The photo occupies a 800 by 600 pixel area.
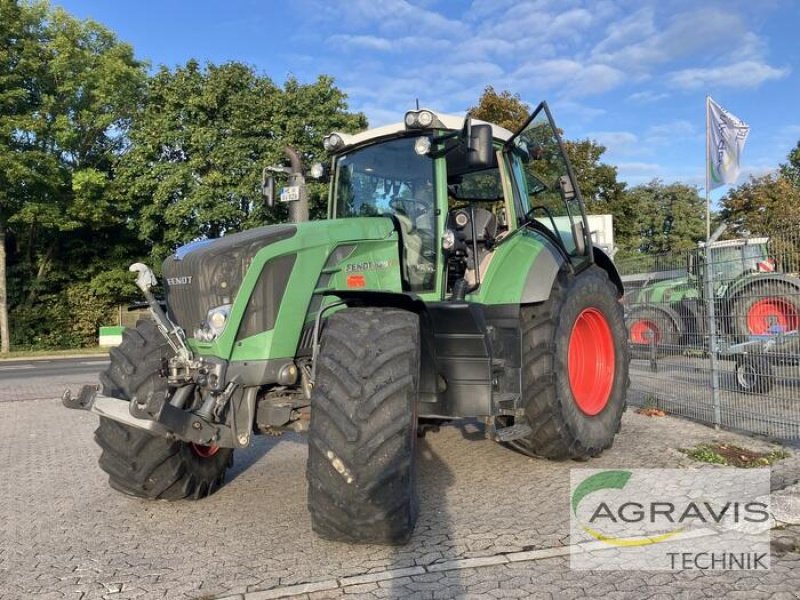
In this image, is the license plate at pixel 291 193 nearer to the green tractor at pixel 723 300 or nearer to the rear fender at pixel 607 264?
the rear fender at pixel 607 264

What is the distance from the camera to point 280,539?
360cm

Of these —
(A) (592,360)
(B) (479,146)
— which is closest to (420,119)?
(B) (479,146)

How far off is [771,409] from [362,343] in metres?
4.19

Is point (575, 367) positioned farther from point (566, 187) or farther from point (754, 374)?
point (754, 374)

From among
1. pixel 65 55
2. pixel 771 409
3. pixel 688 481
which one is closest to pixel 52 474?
pixel 688 481

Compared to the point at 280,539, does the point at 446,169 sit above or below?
above

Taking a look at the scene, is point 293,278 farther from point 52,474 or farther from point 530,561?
point 52,474

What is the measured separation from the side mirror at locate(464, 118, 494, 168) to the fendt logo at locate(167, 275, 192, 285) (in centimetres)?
198

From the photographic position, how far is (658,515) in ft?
12.4

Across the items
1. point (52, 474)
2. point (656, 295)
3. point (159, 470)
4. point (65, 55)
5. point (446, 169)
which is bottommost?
point (52, 474)

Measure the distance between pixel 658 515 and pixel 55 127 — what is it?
22489 mm

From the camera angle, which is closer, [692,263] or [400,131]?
[400,131]

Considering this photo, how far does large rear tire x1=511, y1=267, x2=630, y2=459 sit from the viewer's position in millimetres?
4562

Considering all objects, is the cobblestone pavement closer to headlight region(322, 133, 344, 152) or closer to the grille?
the grille
